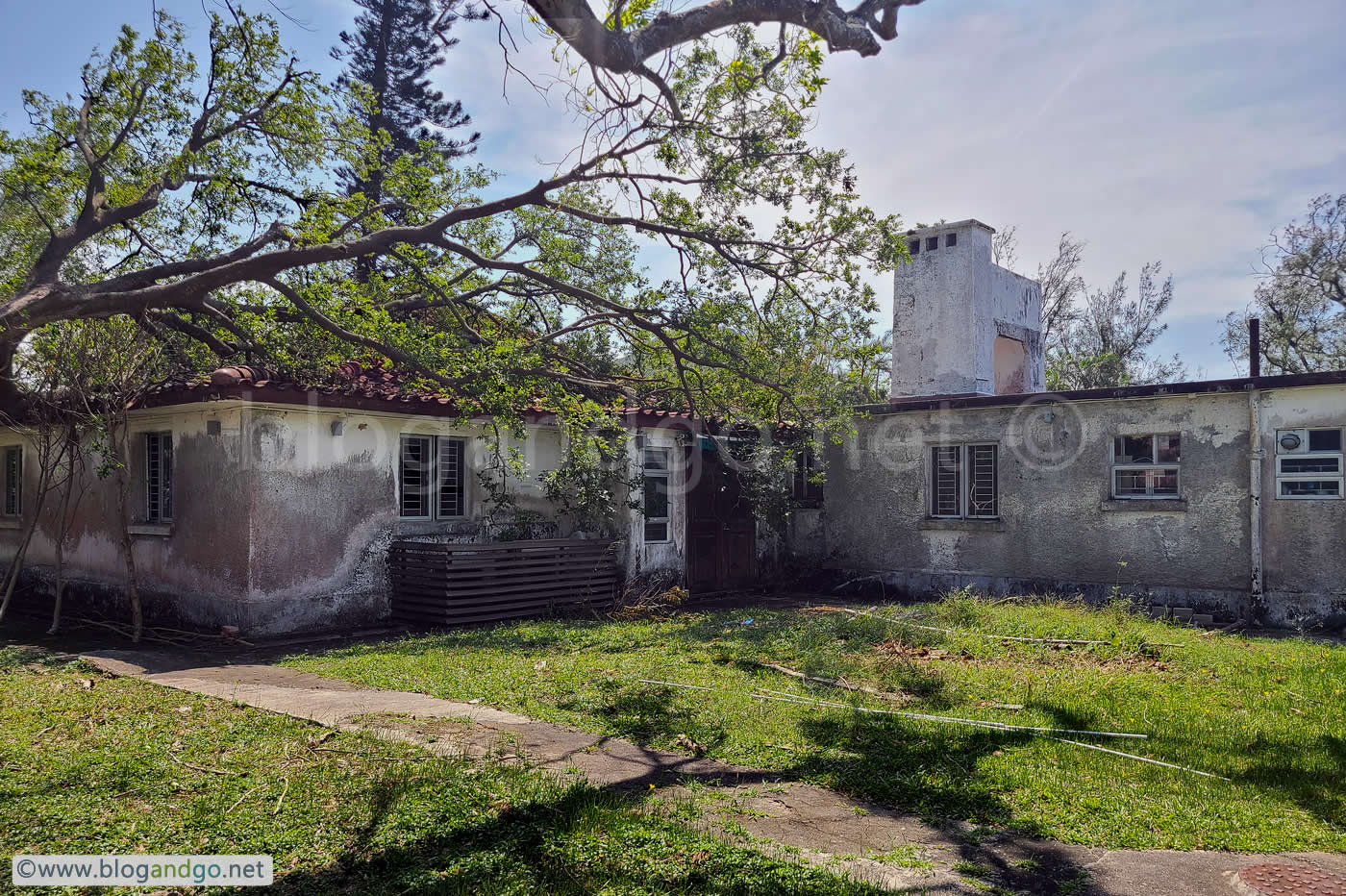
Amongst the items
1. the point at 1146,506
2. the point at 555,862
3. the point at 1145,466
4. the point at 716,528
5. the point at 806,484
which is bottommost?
the point at 555,862

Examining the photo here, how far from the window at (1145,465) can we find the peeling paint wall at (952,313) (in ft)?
14.3

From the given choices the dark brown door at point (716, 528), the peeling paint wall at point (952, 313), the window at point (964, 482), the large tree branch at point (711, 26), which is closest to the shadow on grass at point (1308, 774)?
the large tree branch at point (711, 26)

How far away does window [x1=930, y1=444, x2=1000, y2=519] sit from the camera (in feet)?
48.3

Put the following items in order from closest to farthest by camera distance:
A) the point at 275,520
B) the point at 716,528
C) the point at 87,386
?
the point at 87,386, the point at 275,520, the point at 716,528

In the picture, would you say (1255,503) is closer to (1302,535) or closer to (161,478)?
(1302,535)

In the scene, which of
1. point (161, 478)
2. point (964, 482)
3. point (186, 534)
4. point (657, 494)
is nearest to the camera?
point (186, 534)

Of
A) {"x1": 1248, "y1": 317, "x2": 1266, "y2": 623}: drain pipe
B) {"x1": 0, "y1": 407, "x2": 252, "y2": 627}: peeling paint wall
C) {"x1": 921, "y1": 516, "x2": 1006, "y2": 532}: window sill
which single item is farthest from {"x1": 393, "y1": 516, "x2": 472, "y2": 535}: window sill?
{"x1": 1248, "y1": 317, "x2": 1266, "y2": 623}: drain pipe

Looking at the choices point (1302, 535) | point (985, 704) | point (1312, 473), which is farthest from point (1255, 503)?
point (985, 704)

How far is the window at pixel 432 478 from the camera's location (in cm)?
1250

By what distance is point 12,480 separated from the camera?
15.6 meters

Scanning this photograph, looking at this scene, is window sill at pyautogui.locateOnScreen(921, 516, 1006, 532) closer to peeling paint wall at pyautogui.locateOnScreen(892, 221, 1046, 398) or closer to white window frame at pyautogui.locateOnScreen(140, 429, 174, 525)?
peeling paint wall at pyautogui.locateOnScreen(892, 221, 1046, 398)

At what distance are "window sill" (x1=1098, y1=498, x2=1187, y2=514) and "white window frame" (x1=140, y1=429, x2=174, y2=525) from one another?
Answer: 44.7ft

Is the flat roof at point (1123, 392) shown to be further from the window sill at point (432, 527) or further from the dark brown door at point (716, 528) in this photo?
the window sill at point (432, 527)

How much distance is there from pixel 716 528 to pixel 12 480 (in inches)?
492
